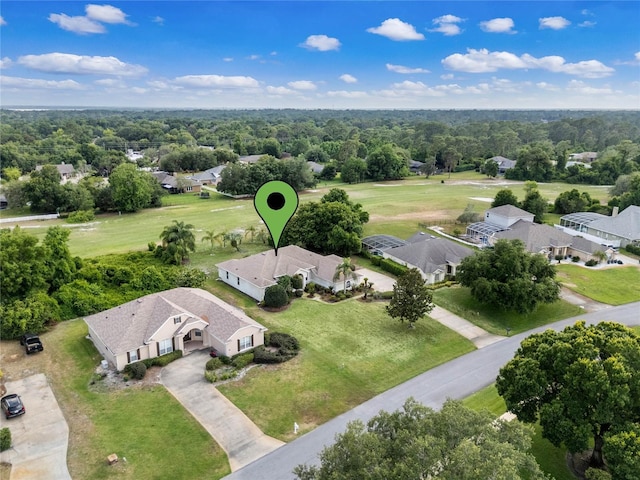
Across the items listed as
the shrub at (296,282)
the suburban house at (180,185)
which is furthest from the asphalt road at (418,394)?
the suburban house at (180,185)

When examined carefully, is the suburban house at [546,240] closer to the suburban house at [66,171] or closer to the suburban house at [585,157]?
the suburban house at [585,157]

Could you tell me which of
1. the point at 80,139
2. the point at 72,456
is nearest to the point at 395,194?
the point at 72,456

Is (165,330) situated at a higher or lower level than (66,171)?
lower

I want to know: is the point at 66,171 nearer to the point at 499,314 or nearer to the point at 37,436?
the point at 37,436

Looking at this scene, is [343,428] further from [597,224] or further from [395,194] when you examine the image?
[395,194]

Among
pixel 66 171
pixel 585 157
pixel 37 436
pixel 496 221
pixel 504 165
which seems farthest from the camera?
pixel 585 157

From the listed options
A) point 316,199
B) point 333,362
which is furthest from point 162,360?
point 316,199

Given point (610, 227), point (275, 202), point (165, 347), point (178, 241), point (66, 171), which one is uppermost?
point (275, 202)

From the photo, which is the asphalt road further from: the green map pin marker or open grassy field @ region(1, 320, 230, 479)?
the green map pin marker
